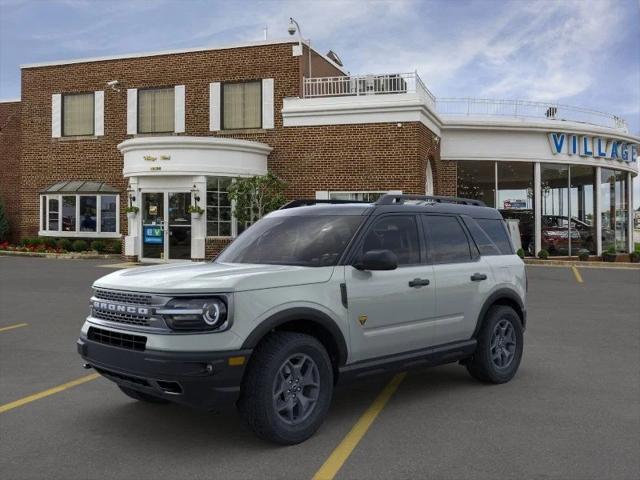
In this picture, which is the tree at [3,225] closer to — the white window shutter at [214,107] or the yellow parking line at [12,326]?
the white window shutter at [214,107]

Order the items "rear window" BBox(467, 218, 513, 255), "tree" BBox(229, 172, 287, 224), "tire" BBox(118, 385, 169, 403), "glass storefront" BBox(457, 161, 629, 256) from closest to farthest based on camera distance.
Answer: "tire" BBox(118, 385, 169, 403) < "rear window" BBox(467, 218, 513, 255) < "tree" BBox(229, 172, 287, 224) < "glass storefront" BBox(457, 161, 629, 256)

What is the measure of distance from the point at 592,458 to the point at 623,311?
8.18 m

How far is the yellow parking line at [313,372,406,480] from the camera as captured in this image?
13.4ft

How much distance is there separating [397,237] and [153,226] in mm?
17008

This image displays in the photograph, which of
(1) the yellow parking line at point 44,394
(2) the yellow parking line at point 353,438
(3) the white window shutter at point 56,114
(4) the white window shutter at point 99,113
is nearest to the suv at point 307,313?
(2) the yellow parking line at point 353,438

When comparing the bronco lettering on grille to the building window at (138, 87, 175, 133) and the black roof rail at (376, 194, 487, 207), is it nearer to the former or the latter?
the black roof rail at (376, 194, 487, 207)

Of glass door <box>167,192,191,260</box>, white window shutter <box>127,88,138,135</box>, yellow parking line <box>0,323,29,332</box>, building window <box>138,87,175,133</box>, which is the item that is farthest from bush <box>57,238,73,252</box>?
yellow parking line <box>0,323,29,332</box>

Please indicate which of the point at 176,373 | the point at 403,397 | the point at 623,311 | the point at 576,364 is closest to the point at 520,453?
the point at 403,397

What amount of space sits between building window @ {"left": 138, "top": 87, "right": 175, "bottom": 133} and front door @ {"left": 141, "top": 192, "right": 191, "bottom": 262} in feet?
14.2

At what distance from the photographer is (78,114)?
84.6ft

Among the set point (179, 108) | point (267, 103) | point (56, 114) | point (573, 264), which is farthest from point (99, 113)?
point (573, 264)

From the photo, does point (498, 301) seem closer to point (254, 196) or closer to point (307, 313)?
point (307, 313)

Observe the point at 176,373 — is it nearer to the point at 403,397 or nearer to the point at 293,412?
the point at 293,412

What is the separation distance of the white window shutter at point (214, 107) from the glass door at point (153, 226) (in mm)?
3908
